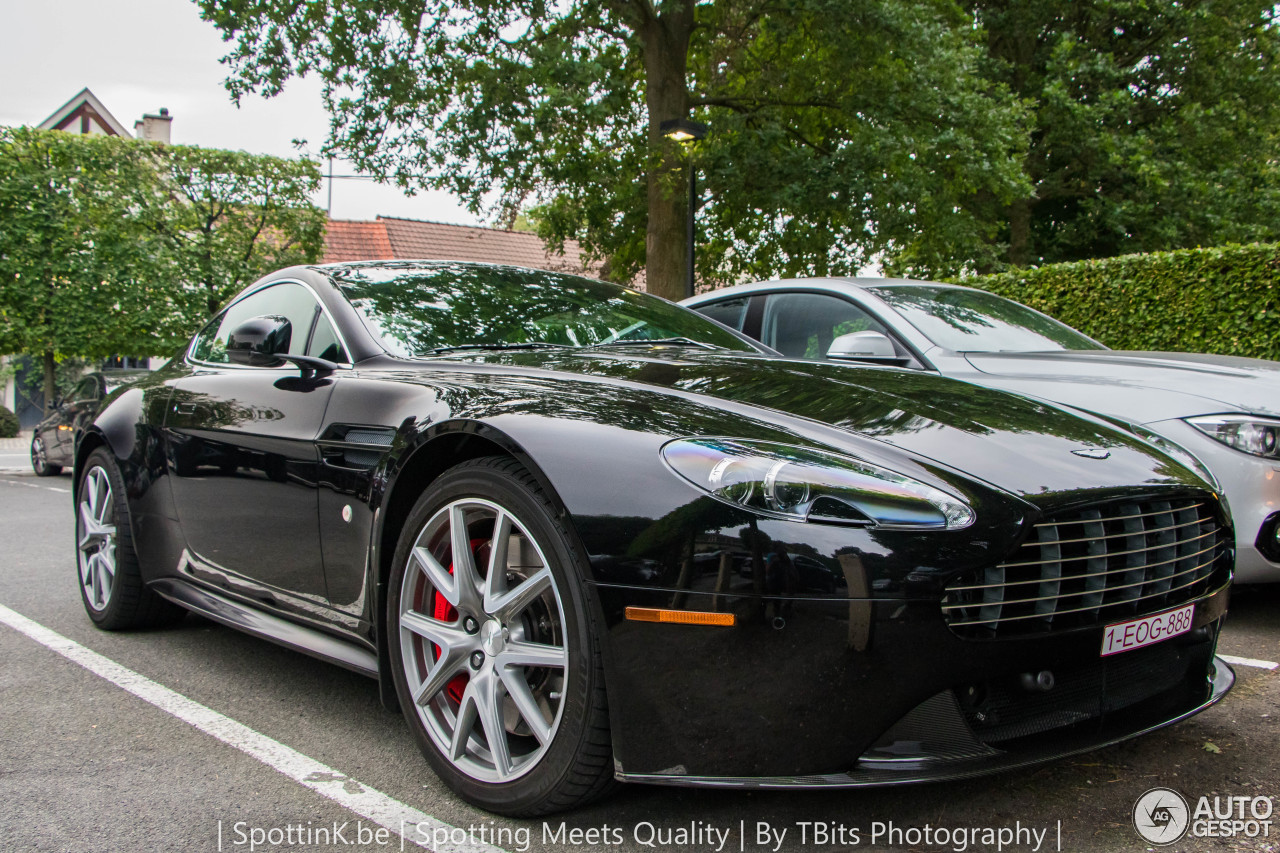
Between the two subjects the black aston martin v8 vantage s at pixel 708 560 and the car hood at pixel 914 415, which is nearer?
the black aston martin v8 vantage s at pixel 708 560

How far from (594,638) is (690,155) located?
11597 mm

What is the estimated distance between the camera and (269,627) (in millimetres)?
3150

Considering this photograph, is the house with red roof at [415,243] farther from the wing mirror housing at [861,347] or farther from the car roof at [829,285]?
the wing mirror housing at [861,347]

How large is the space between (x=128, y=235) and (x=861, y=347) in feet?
62.5

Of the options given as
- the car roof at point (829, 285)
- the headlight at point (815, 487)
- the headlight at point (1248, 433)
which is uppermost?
the car roof at point (829, 285)

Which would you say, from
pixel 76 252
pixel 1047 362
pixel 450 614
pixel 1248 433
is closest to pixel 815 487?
pixel 450 614

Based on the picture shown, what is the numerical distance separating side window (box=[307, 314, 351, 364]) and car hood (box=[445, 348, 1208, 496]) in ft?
1.78

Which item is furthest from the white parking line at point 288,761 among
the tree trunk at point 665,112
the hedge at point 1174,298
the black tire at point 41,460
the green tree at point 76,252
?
the green tree at point 76,252

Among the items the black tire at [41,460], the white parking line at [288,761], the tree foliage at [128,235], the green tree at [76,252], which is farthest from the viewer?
the tree foliage at [128,235]

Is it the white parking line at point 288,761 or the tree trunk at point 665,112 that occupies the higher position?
the tree trunk at point 665,112

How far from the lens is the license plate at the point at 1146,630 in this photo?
2.14 m

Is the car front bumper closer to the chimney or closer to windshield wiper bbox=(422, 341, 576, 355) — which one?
windshield wiper bbox=(422, 341, 576, 355)

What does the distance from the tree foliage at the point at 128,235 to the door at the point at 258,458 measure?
57.9 feet

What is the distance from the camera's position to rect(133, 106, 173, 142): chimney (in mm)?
34719
